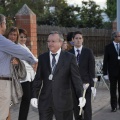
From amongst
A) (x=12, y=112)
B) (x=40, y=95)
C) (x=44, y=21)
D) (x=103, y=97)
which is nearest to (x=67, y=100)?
(x=40, y=95)

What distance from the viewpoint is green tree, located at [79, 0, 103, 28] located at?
27172 mm

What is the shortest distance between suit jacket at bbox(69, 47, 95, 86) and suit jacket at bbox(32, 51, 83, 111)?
66.3 inches

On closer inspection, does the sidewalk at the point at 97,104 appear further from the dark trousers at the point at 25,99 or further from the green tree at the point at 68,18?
the green tree at the point at 68,18

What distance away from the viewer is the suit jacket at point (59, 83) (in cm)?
516

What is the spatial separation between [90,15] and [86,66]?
21093 mm

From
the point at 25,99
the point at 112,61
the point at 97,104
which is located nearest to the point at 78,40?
the point at 25,99

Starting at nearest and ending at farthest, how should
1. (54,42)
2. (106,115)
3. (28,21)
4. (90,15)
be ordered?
(54,42) < (106,115) < (28,21) < (90,15)

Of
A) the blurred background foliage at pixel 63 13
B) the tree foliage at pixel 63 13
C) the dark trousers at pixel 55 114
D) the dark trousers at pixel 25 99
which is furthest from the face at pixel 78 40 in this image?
the tree foliage at pixel 63 13

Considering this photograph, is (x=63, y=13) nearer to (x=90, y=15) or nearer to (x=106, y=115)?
(x=90, y=15)

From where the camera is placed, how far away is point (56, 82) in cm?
516

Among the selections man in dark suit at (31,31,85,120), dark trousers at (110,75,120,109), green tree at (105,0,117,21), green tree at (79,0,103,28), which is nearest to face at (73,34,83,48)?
man in dark suit at (31,31,85,120)

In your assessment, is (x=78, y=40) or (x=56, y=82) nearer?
(x=56, y=82)

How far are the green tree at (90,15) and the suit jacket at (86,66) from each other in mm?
19813

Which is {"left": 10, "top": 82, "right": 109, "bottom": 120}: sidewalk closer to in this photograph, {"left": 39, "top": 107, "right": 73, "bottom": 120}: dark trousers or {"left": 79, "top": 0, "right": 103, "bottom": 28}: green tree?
{"left": 39, "top": 107, "right": 73, "bottom": 120}: dark trousers
